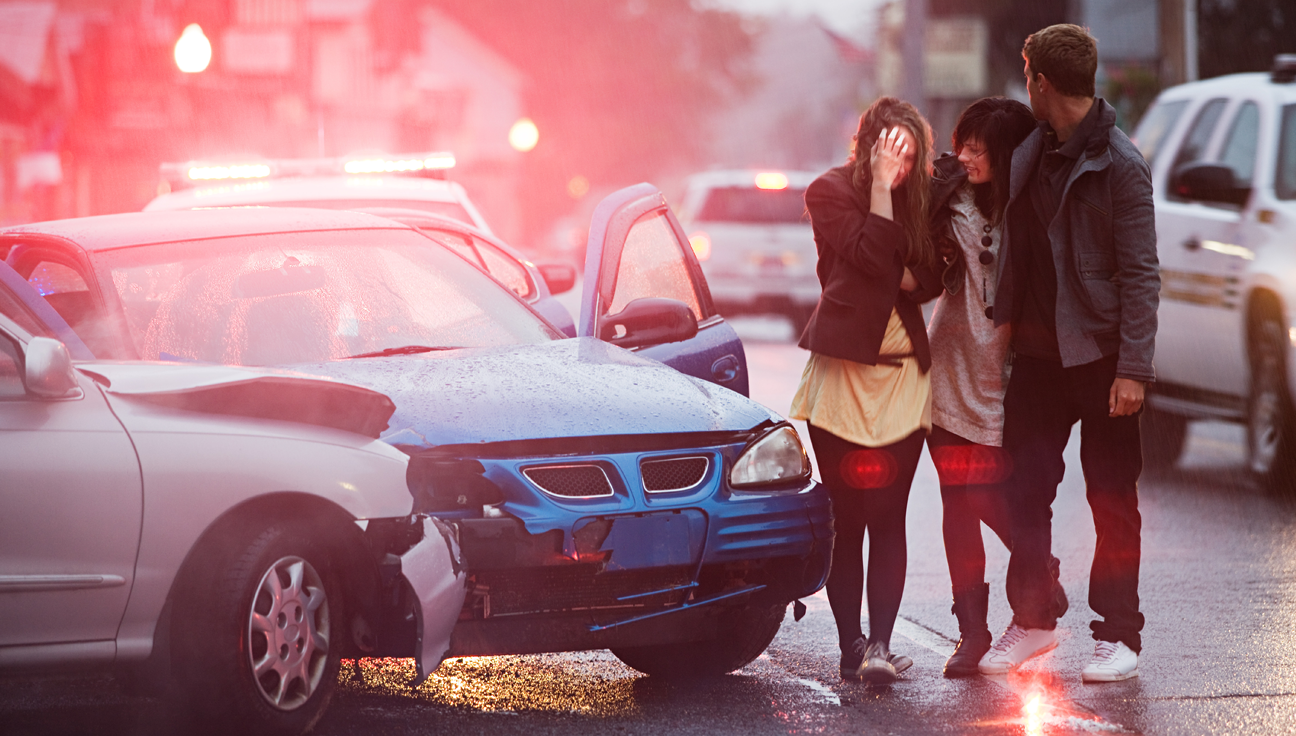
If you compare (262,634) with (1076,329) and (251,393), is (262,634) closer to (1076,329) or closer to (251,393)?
(251,393)

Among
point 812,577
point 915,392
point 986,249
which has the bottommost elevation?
point 812,577

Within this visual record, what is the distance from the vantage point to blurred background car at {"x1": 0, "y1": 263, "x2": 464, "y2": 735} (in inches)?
170

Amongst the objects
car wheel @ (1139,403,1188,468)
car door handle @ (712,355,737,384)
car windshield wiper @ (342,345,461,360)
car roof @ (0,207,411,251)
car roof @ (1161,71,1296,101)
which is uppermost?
car roof @ (1161,71,1296,101)

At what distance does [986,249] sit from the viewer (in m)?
5.71

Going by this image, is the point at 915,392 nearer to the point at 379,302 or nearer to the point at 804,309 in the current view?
the point at 379,302

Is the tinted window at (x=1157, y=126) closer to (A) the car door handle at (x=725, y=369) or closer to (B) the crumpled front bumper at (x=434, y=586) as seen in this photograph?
(A) the car door handle at (x=725, y=369)

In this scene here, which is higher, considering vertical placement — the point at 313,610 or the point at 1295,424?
the point at 313,610

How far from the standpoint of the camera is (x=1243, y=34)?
25.0 meters

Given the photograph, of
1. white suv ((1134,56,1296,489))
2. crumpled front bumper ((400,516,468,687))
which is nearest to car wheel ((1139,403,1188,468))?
white suv ((1134,56,1296,489))

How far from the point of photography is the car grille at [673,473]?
4.94m

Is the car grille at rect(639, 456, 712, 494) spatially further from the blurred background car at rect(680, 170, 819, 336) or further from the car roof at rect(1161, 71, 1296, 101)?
the blurred background car at rect(680, 170, 819, 336)

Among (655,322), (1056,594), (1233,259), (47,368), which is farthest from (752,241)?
(47,368)

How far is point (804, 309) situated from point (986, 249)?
51.1 feet

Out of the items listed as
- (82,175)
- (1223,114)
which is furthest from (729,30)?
(1223,114)
